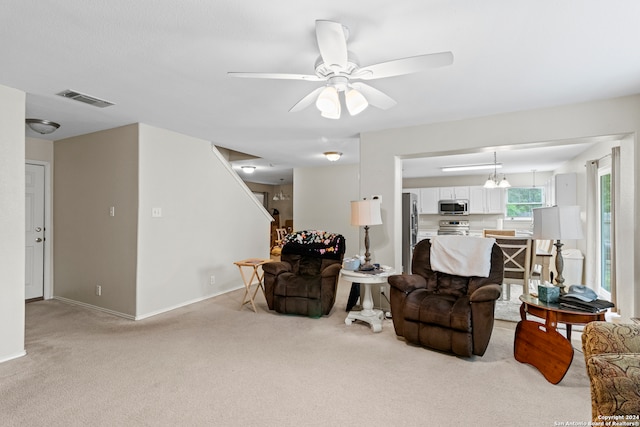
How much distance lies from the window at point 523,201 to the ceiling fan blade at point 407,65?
7.09 meters

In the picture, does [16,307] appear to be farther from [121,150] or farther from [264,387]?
[264,387]

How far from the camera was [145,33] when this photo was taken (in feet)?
6.39

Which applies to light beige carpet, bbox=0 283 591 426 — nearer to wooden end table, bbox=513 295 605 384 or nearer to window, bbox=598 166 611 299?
wooden end table, bbox=513 295 605 384

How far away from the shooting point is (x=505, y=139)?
344 centimetres

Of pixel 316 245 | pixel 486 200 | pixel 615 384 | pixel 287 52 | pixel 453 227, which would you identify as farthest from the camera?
pixel 453 227

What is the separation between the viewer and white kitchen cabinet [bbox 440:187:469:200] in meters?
7.89

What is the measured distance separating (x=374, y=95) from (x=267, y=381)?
7.10ft

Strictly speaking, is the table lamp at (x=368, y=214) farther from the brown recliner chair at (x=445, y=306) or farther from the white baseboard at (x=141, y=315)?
the white baseboard at (x=141, y=315)

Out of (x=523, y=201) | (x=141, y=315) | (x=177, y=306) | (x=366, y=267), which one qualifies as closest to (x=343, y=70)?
(x=366, y=267)

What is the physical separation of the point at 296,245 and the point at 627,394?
3531 mm

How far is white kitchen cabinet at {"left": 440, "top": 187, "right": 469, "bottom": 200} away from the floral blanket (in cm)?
470

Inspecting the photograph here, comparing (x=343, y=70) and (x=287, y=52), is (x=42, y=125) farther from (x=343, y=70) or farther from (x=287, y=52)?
(x=343, y=70)

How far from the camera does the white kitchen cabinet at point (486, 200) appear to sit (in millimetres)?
7598

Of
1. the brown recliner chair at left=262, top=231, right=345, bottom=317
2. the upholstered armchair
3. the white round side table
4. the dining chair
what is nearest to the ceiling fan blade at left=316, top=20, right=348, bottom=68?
the upholstered armchair
